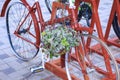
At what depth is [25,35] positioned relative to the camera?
11.1 feet

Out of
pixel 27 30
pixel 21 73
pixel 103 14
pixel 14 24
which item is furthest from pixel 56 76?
pixel 103 14

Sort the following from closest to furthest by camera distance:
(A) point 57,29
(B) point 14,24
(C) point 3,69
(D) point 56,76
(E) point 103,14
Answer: (A) point 57,29 → (D) point 56,76 → (C) point 3,69 → (B) point 14,24 → (E) point 103,14

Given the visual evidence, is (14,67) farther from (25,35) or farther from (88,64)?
(88,64)

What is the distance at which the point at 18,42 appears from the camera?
3.84m

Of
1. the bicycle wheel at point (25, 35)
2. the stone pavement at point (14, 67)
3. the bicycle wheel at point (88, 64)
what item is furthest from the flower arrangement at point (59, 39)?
the stone pavement at point (14, 67)

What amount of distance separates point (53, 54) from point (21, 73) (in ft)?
2.87

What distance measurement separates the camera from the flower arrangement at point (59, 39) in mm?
2297

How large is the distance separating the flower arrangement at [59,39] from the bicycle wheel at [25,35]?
17.8 inches

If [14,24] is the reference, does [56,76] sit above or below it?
below

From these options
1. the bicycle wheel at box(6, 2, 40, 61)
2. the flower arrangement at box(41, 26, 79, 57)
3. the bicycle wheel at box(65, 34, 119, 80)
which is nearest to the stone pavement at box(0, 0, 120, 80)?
the bicycle wheel at box(6, 2, 40, 61)

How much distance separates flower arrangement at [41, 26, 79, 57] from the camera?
2.30 meters

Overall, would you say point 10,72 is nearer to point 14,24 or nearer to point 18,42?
point 18,42

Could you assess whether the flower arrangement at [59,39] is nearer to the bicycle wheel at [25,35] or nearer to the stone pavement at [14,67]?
the bicycle wheel at [25,35]

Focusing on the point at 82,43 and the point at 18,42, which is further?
the point at 18,42
